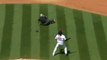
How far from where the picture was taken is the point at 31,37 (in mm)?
22391

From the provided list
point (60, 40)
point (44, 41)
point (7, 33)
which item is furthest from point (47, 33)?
point (60, 40)

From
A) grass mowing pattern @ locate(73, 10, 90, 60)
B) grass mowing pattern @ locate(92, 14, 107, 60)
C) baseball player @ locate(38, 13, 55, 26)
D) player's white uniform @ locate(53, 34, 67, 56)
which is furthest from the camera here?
baseball player @ locate(38, 13, 55, 26)

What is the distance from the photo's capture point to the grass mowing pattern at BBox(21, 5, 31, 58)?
68.2 ft

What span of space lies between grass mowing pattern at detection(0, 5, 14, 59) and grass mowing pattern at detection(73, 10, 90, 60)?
5134mm

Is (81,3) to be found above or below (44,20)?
above

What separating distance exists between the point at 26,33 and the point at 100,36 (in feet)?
18.5

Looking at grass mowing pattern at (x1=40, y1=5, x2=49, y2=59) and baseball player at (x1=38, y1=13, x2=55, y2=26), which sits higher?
baseball player at (x1=38, y1=13, x2=55, y2=26)

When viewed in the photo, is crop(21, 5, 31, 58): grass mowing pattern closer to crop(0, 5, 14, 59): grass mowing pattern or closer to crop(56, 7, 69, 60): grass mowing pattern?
crop(0, 5, 14, 59): grass mowing pattern

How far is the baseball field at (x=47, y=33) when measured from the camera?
2061cm

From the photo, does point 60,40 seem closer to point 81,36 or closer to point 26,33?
point 81,36

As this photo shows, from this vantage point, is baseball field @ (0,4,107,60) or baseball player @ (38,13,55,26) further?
baseball player @ (38,13,55,26)

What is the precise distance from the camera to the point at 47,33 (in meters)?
22.8

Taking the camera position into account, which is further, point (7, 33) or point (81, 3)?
point (81, 3)

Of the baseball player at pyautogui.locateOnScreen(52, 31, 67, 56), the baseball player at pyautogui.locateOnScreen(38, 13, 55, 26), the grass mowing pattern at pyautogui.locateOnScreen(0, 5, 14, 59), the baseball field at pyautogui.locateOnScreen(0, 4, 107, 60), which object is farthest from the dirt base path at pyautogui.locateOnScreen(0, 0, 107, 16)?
the baseball player at pyautogui.locateOnScreen(52, 31, 67, 56)
